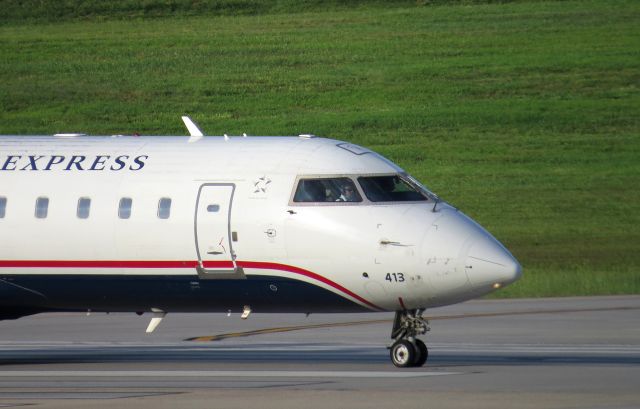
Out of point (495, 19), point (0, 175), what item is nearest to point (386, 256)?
point (0, 175)

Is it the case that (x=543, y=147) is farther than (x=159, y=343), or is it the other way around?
(x=543, y=147)

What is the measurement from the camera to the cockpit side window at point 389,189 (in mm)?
25625

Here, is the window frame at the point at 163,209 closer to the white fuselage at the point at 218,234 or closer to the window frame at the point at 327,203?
the white fuselage at the point at 218,234

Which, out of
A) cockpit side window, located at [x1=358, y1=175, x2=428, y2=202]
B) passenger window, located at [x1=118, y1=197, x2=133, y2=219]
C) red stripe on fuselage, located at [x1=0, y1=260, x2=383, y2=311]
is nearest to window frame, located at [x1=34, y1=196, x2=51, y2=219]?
red stripe on fuselage, located at [x1=0, y1=260, x2=383, y2=311]

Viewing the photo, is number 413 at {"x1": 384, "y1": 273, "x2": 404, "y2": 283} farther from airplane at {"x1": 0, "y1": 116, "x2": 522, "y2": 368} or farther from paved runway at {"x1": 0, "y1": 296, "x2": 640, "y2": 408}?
paved runway at {"x1": 0, "y1": 296, "x2": 640, "y2": 408}

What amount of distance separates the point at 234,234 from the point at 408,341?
325 cm

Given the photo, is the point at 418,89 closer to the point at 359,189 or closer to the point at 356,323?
the point at 356,323

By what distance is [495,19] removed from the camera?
269 feet

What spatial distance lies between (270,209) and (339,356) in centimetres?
428

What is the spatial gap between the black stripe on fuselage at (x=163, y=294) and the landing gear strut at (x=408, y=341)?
0.67m

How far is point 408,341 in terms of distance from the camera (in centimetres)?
2581

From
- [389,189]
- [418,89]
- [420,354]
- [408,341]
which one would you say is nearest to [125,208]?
[389,189]

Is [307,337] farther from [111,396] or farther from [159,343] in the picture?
[111,396]

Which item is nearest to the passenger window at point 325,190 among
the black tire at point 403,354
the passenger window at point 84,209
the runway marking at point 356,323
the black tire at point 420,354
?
the black tire at point 403,354
